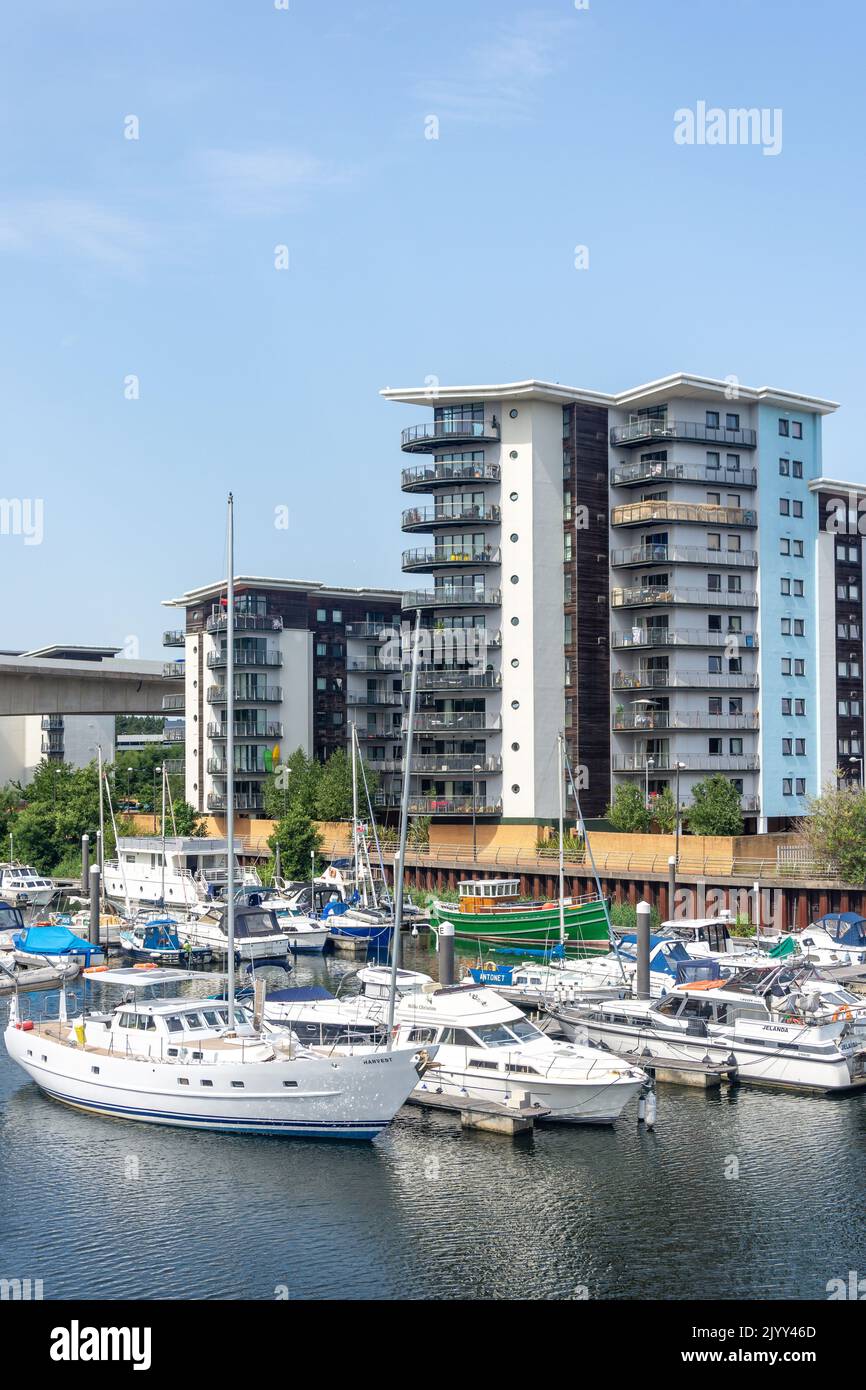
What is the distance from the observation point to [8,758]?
15250 cm

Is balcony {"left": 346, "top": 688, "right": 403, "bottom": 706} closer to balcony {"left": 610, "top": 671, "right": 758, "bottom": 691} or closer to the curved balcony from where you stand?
the curved balcony

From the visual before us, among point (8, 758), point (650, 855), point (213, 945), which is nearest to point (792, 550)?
point (650, 855)

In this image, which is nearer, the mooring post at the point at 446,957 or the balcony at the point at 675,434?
the mooring post at the point at 446,957

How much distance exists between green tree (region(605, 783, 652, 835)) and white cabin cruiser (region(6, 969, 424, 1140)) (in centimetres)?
4131

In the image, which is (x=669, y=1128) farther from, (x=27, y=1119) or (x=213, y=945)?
(x=213, y=945)

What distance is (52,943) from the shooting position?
2436 inches

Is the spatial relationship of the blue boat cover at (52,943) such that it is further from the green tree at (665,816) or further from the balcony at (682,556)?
the balcony at (682,556)

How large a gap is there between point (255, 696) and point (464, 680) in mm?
27690

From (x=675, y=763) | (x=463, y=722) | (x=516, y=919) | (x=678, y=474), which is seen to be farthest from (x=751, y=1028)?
(x=678, y=474)

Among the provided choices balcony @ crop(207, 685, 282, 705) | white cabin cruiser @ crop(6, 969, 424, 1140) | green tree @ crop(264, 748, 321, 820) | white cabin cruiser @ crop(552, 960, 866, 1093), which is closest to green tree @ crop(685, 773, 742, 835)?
green tree @ crop(264, 748, 321, 820)

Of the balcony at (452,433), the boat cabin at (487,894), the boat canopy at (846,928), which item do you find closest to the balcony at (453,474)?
the balcony at (452,433)

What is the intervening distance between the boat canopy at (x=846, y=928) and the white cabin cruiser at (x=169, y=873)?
32.6 m

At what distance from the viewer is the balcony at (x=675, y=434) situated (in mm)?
84938

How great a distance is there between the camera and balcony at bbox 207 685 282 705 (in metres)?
108
